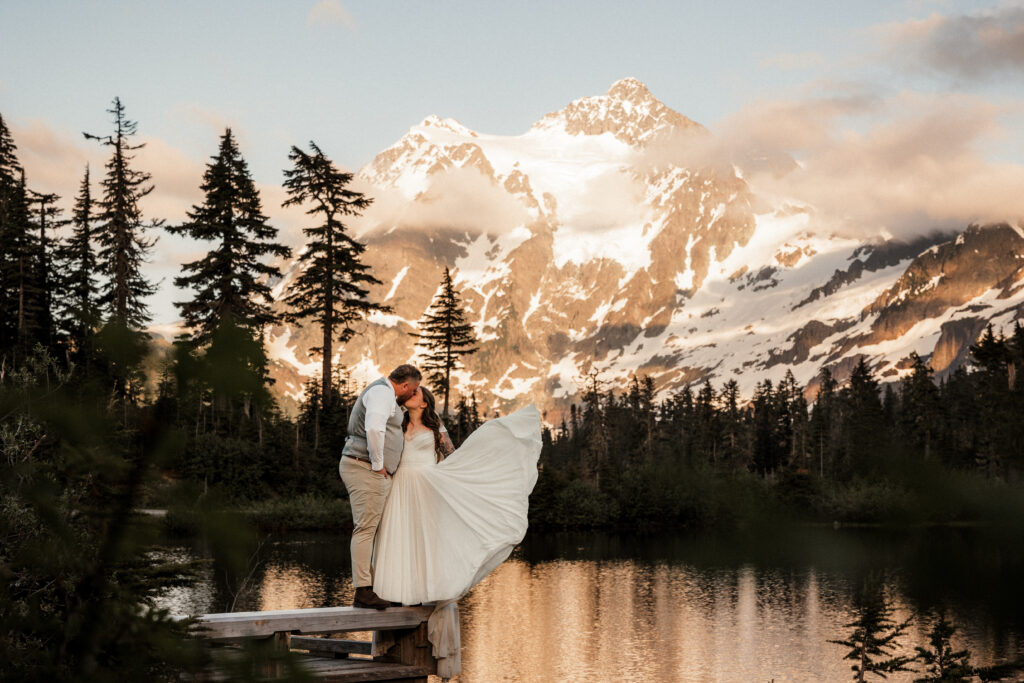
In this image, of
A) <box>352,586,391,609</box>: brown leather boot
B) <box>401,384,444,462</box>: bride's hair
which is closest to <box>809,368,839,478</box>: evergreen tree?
<box>401,384,444,462</box>: bride's hair

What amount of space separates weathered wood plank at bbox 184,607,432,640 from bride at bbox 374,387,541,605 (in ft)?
0.43

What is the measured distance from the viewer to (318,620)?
262 inches

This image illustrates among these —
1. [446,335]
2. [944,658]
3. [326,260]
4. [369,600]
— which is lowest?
[944,658]

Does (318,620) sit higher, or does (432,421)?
Result: (432,421)

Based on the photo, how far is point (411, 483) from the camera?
7477mm

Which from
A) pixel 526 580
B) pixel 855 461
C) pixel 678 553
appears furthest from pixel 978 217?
pixel 678 553

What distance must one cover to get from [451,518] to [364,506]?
63 cm

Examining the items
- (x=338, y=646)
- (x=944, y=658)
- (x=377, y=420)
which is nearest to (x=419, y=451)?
(x=377, y=420)

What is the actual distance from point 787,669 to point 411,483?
21331mm

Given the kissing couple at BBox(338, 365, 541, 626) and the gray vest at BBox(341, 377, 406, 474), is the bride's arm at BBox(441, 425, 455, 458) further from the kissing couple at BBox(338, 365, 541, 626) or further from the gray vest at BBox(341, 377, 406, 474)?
the gray vest at BBox(341, 377, 406, 474)

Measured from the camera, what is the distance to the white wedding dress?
7.28 metres

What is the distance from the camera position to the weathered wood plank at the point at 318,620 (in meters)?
6.05

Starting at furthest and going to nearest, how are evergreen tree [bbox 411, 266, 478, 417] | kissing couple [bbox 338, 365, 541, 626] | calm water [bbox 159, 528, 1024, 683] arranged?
evergreen tree [bbox 411, 266, 478, 417] < calm water [bbox 159, 528, 1024, 683] < kissing couple [bbox 338, 365, 541, 626]

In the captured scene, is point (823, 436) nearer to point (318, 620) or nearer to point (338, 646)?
point (318, 620)
